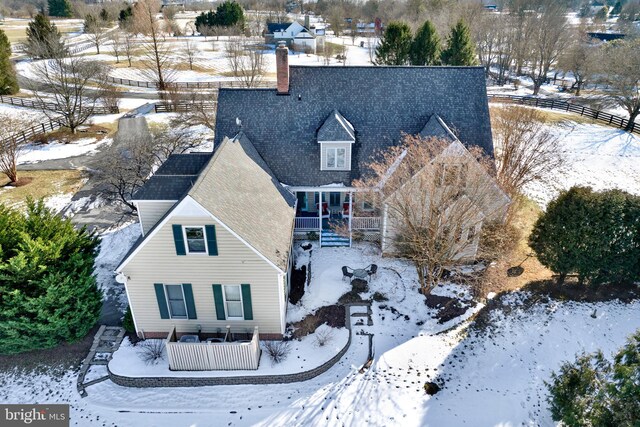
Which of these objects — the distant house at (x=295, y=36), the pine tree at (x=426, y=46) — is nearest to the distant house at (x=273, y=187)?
the pine tree at (x=426, y=46)

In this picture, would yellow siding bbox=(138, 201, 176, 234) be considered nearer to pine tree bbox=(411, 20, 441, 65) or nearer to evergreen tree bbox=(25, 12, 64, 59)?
evergreen tree bbox=(25, 12, 64, 59)

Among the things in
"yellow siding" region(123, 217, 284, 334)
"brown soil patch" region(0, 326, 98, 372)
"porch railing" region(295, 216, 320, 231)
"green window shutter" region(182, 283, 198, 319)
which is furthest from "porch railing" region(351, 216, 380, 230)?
"brown soil patch" region(0, 326, 98, 372)

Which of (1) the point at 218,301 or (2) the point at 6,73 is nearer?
(1) the point at 218,301

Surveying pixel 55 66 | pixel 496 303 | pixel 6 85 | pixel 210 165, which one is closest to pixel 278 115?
pixel 210 165

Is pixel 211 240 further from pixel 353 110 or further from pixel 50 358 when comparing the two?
pixel 353 110

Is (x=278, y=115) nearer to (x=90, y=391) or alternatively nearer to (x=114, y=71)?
(x=90, y=391)

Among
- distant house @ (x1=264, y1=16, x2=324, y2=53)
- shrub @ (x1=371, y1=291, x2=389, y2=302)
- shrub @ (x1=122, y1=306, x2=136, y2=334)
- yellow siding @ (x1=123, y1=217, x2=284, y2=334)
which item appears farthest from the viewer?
distant house @ (x1=264, y1=16, x2=324, y2=53)

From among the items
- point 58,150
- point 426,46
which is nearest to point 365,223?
point 58,150
